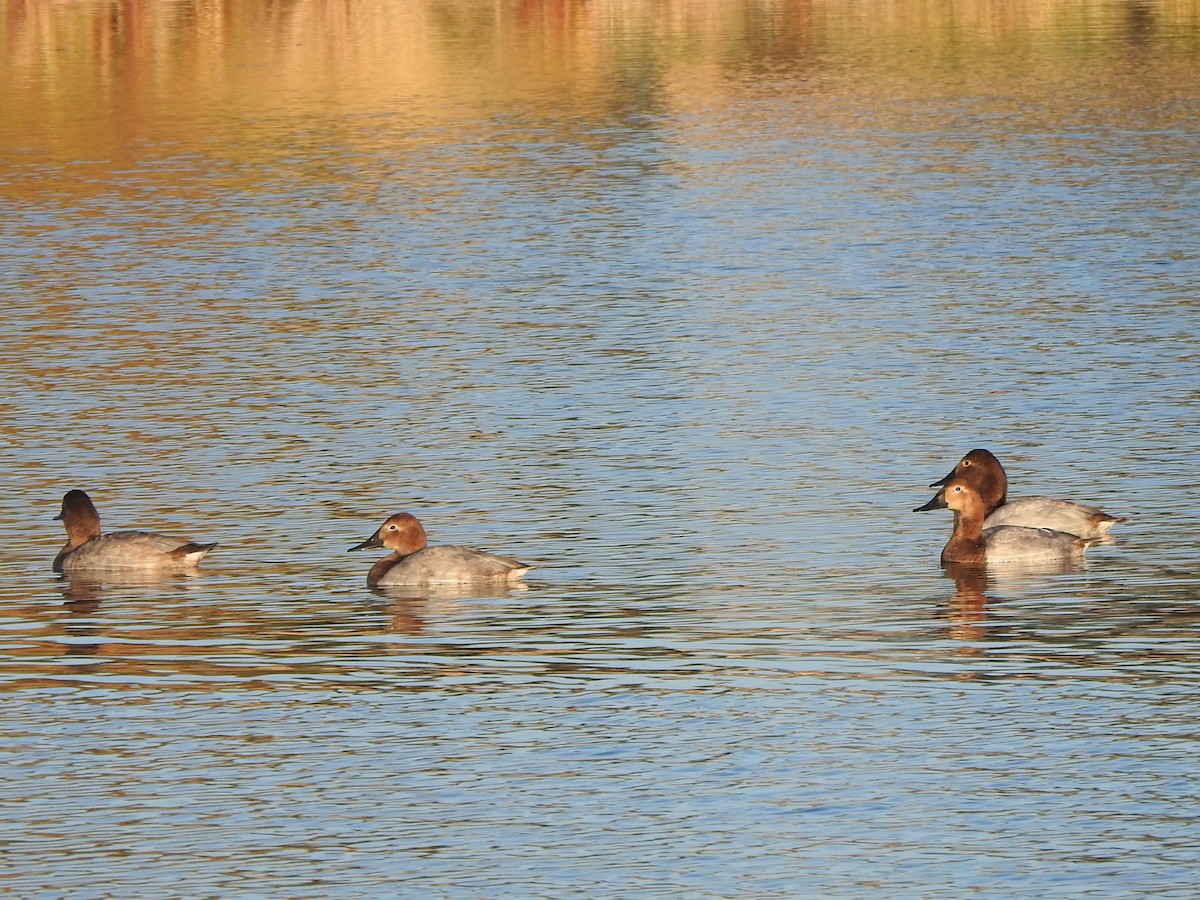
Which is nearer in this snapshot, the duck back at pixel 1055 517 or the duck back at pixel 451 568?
the duck back at pixel 451 568

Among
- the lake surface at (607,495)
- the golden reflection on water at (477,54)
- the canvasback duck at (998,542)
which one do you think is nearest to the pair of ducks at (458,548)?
the canvasback duck at (998,542)

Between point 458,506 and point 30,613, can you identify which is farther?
point 458,506

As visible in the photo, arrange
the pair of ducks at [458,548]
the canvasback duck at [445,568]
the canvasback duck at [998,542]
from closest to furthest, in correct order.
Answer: the canvasback duck at [445,568]
the pair of ducks at [458,548]
the canvasback duck at [998,542]

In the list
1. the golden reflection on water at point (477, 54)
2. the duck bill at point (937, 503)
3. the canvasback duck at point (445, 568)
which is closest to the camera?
the canvasback duck at point (445, 568)

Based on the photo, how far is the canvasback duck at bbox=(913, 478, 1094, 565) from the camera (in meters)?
18.9

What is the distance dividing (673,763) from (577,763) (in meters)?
0.53

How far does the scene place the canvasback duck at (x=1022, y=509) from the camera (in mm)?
19062

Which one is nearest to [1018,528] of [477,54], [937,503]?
[937,503]

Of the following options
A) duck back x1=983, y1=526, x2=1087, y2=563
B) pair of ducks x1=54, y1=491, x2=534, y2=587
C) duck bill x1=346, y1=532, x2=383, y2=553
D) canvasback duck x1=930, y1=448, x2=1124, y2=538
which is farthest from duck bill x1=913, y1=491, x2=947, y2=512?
duck bill x1=346, y1=532, x2=383, y2=553

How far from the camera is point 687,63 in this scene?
62594 mm

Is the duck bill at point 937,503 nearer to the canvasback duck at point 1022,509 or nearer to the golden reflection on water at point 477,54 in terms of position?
the canvasback duck at point 1022,509

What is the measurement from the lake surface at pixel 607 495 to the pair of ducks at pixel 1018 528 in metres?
0.27

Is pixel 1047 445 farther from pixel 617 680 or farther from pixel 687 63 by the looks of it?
pixel 687 63

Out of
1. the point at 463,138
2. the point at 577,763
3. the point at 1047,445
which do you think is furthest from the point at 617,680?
the point at 463,138
